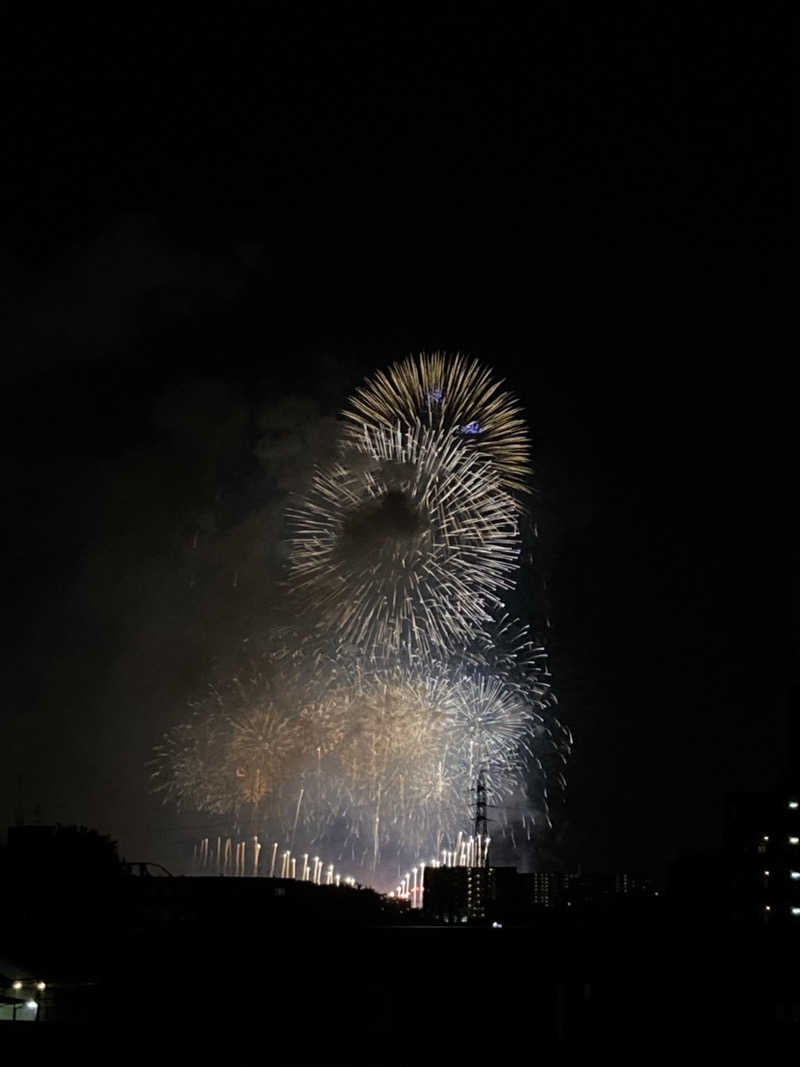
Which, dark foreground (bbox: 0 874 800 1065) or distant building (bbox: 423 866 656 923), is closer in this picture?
dark foreground (bbox: 0 874 800 1065)

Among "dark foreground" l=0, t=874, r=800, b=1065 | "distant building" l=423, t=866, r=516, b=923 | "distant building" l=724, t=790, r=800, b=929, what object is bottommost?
"dark foreground" l=0, t=874, r=800, b=1065

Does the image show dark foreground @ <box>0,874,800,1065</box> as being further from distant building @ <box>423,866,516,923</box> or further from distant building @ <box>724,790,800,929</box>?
distant building @ <box>724,790,800,929</box>

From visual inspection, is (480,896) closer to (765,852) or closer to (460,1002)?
(765,852)

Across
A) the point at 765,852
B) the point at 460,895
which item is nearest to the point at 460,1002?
the point at 460,895

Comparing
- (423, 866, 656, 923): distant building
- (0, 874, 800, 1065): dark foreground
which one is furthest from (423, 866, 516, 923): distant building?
(0, 874, 800, 1065): dark foreground

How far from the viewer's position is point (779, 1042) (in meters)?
10.5

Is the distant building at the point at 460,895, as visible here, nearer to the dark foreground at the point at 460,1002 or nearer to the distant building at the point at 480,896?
the distant building at the point at 480,896

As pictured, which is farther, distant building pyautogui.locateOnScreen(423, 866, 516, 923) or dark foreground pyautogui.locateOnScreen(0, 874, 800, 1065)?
distant building pyautogui.locateOnScreen(423, 866, 516, 923)

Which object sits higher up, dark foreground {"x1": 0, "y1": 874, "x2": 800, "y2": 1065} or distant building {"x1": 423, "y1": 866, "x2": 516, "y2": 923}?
distant building {"x1": 423, "y1": 866, "x2": 516, "y2": 923}

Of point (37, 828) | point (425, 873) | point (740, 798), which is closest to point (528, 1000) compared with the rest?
point (37, 828)

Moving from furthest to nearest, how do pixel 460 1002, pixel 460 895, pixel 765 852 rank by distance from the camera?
pixel 765 852, pixel 460 895, pixel 460 1002

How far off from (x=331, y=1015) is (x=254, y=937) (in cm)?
1077

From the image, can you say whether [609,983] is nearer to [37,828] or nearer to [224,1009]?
[224,1009]

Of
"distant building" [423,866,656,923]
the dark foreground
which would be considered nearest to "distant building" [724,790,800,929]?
"distant building" [423,866,656,923]
